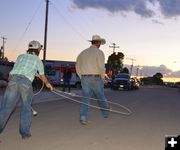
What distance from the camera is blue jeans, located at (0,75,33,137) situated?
8305 mm

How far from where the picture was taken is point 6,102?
8305mm

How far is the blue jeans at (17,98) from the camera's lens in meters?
8.30

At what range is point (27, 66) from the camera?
8461mm

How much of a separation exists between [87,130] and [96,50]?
2114 millimetres

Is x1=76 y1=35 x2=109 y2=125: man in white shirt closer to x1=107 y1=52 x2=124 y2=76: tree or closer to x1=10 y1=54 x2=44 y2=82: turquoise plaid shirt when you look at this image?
x1=10 y1=54 x2=44 y2=82: turquoise plaid shirt

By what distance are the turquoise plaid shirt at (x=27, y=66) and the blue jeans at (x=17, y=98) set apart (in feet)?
0.25

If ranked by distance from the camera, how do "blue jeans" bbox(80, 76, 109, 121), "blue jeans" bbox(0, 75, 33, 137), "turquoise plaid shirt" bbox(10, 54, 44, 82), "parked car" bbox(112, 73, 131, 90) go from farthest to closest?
1. "parked car" bbox(112, 73, 131, 90)
2. "blue jeans" bbox(80, 76, 109, 121)
3. "turquoise plaid shirt" bbox(10, 54, 44, 82)
4. "blue jeans" bbox(0, 75, 33, 137)

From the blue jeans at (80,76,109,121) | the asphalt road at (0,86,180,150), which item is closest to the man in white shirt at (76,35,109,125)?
the blue jeans at (80,76,109,121)

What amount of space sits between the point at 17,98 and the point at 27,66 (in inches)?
22.4

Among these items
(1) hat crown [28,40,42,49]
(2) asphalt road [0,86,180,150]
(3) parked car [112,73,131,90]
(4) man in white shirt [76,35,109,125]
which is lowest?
(2) asphalt road [0,86,180,150]

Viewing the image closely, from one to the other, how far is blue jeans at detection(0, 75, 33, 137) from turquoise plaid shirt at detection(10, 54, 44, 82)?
0.08 m

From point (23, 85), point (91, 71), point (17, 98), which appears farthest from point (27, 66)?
point (91, 71)

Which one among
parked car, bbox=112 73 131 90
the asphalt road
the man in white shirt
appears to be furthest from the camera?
parked car, bbox=112 73 131 90

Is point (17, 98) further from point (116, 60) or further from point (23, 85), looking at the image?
point (116, 60)
